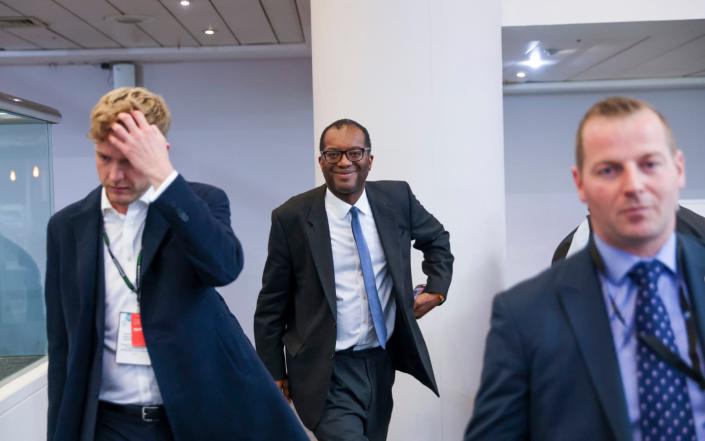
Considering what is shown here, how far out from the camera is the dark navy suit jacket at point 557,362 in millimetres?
1553

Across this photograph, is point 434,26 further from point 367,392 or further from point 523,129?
point 523,129

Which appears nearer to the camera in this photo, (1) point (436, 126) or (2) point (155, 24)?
(1) point (436, 126)

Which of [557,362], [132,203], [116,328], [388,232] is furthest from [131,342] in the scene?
[388,232]

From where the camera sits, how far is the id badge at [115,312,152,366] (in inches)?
94.1

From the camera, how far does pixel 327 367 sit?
3.78 m

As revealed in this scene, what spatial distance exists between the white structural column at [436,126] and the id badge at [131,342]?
287 centimetres

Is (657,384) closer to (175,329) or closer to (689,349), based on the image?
(689,349)

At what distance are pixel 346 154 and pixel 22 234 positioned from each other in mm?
1535

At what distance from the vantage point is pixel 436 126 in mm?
5129

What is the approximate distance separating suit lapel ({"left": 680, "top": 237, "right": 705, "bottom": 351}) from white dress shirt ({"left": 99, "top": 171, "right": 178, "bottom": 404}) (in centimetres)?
141

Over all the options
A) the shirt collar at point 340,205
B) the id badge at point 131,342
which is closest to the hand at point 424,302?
the shirt collar at point 340,205

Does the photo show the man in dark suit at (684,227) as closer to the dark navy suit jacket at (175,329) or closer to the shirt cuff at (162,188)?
the dark navy suit jacket at (175,329)

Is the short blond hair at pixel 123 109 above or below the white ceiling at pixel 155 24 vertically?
below

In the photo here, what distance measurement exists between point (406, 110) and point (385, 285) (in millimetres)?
1530
